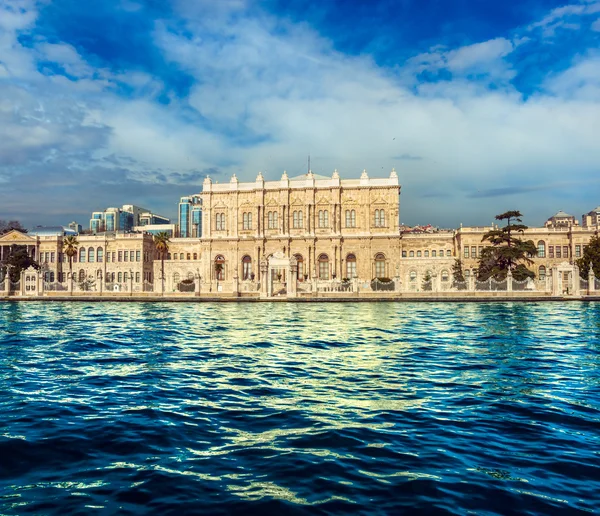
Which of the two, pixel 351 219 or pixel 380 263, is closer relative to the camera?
pixel 380 263

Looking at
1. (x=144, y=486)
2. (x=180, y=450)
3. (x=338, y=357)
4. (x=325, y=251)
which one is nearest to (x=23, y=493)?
(x=144, y=486)

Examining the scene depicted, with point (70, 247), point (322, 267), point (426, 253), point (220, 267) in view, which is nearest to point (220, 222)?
point (220, 267)

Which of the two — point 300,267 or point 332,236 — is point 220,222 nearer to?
point 300,267

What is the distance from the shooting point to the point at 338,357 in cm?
1204

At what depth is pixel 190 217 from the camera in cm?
17312

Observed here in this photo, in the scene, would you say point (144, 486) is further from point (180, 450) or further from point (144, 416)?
point (144, 416)

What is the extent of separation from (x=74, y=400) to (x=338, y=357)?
607cm

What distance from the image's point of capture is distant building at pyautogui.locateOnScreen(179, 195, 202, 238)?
160000 mm

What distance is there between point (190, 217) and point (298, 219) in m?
123

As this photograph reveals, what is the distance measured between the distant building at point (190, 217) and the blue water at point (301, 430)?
145964 mm

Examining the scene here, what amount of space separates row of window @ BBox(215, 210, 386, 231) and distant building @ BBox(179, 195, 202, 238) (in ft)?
320

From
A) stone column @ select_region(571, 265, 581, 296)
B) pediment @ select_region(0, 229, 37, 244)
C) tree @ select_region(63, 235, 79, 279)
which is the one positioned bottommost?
stone column @ select_region(571, 265, 581, 296)

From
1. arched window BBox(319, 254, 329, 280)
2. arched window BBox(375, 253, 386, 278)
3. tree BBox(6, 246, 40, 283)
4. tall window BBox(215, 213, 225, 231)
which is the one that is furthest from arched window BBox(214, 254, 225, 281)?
tree BBox(6, 246, 40, 283)

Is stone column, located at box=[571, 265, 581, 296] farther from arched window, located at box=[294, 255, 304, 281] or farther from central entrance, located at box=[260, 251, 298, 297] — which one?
arched window, located at box=[294, 255, 304, 281]
